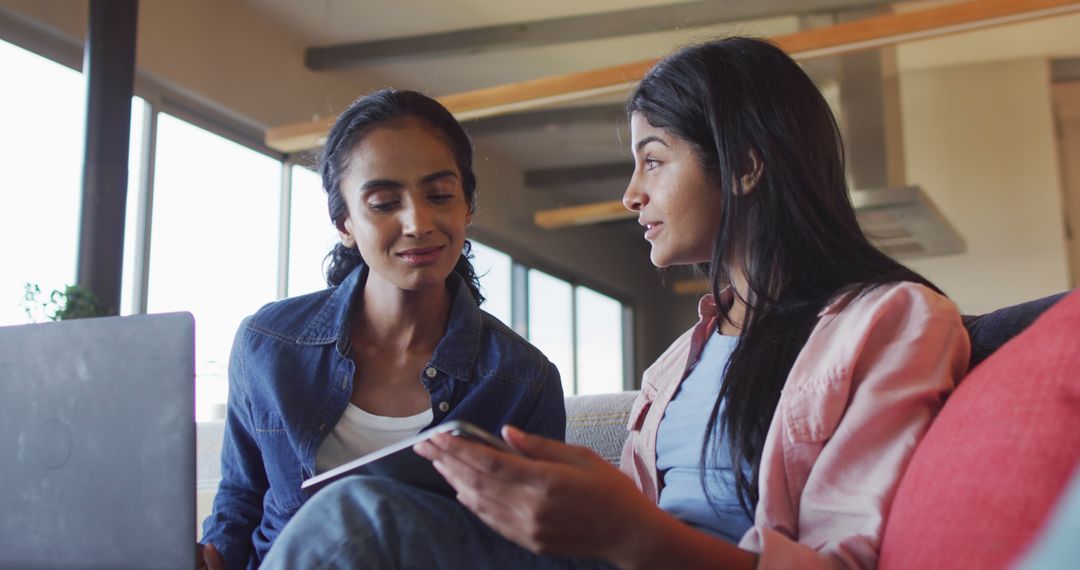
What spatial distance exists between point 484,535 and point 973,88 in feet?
20.5

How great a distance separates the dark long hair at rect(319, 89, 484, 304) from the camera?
1784mm

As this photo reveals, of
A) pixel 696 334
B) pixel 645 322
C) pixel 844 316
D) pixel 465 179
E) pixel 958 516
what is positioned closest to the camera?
pixel 958 516

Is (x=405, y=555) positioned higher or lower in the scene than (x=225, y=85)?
lower

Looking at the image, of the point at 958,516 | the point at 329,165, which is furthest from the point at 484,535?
the point at 329,165

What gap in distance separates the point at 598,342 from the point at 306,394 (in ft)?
28.3

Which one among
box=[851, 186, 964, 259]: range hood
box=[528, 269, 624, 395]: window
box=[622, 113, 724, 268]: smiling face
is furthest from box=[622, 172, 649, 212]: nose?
box=[528, 269, 624, 395]: window

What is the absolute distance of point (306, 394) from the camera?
1.64 metres

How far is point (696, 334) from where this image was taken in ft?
4.93

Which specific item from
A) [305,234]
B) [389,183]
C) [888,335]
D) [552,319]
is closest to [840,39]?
[389,183]

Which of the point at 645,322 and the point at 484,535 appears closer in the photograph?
the point at 484,535

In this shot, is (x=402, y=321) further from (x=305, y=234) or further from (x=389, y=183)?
(x=305, y=234)

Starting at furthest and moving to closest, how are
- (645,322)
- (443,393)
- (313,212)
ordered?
(645,322), (313,212), (443,393)

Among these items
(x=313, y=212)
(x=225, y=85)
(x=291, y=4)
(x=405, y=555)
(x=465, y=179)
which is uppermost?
(x=291, y=4)

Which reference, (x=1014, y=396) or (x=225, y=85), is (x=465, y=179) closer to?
(x=1014, y=396)
